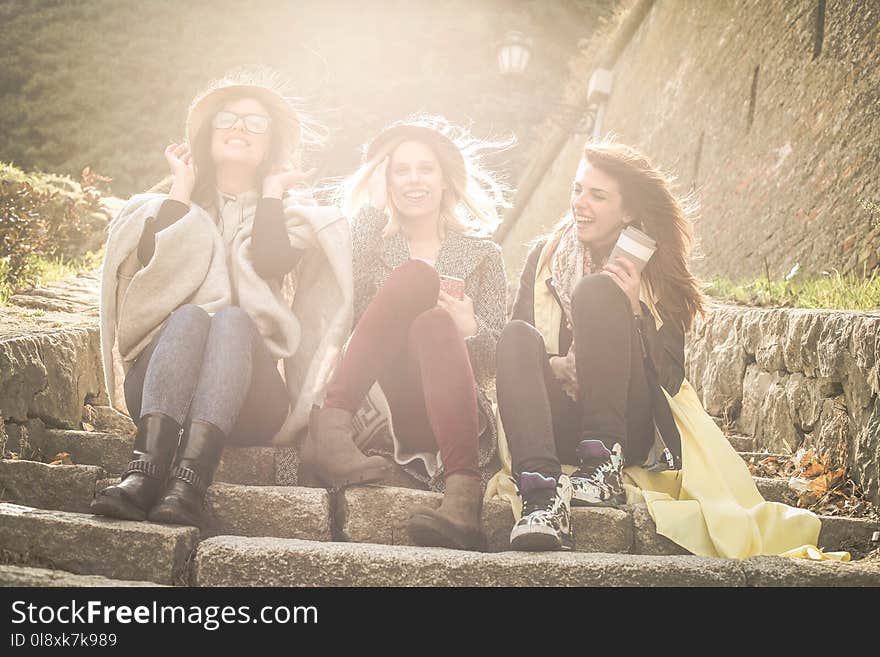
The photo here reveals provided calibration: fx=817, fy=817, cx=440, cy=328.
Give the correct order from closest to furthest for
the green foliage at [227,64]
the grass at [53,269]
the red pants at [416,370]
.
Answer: the red pants at [416,370] → the grass at [53,269] → the green foliage at [227,64]

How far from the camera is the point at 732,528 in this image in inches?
79.7

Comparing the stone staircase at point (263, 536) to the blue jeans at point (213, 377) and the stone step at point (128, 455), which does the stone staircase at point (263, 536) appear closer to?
the stone step at point (128, 455)

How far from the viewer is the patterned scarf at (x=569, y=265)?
259 cm

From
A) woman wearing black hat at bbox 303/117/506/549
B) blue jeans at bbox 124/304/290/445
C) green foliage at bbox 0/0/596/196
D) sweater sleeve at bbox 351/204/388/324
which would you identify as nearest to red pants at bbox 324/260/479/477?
woman wearing black hat at bbox 303/117/506/549

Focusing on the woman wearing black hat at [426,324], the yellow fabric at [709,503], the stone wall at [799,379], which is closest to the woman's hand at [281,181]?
the woman wearing black hat at [426,324]

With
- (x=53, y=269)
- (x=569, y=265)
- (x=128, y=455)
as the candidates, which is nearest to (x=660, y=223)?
(x=569, y=265)

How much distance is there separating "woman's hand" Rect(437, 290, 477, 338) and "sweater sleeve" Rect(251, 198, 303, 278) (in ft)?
1.64

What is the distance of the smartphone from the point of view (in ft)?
8.75

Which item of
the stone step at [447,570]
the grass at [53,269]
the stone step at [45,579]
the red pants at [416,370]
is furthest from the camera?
the grass at [53,269]

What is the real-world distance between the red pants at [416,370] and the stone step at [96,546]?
0.64 meters

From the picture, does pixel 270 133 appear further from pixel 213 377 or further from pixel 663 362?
pixel 663 362

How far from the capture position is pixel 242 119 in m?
2.74
